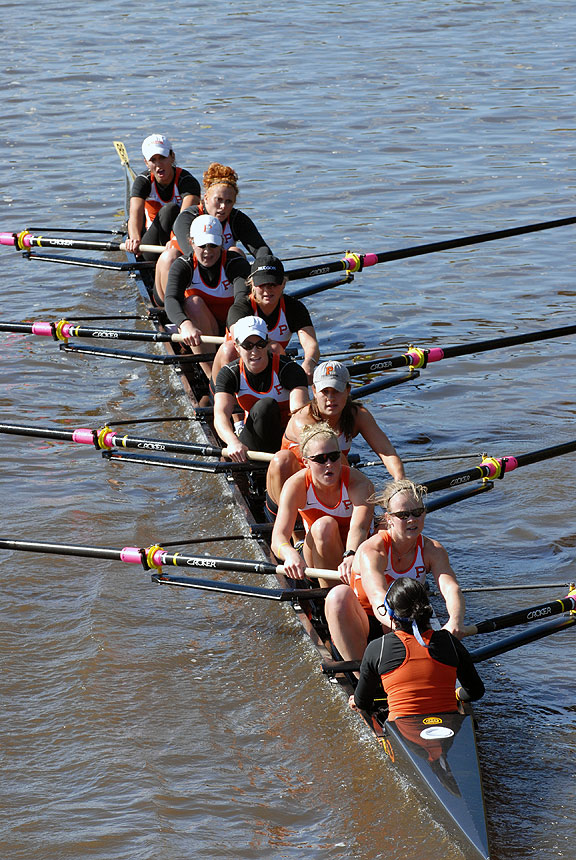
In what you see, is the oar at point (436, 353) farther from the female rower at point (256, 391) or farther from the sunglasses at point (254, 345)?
the sunglasses at point (254, 345)

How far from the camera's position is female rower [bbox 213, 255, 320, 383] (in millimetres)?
7258

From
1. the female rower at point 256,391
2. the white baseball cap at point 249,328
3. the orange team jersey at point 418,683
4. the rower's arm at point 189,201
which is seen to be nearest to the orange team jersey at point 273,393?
the female rower at point 256,391

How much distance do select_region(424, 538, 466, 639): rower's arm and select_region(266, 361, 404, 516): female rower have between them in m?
0.95

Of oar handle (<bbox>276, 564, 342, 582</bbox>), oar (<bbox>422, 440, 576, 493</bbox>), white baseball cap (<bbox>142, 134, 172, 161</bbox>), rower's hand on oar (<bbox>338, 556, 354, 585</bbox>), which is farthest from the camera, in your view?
white baseball cap (<bbox>142, 134, 172, 161</bbox>)

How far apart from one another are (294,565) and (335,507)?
1.29ft

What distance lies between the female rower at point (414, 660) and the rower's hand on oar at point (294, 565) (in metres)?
0.85

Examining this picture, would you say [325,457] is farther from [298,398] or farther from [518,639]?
[298,398]

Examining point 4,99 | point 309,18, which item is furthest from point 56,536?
point 309,18

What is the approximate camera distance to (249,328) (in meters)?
→ 6.71

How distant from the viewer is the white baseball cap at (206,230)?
322 inches

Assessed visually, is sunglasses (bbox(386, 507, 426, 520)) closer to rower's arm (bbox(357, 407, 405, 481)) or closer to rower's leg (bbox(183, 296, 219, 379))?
rower's arm (bbox(357, 407, 405, 481))

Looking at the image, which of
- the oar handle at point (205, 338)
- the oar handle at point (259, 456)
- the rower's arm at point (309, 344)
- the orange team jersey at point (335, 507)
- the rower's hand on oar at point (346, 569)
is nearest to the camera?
the rower's hand on oar at point (346, 569)

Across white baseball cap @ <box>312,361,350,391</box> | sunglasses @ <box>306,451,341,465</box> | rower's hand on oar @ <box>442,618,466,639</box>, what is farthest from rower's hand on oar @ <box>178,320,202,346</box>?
rower's hand on oar @ <box>442,618,466,639</box>

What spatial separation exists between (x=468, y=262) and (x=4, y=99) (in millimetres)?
10694
